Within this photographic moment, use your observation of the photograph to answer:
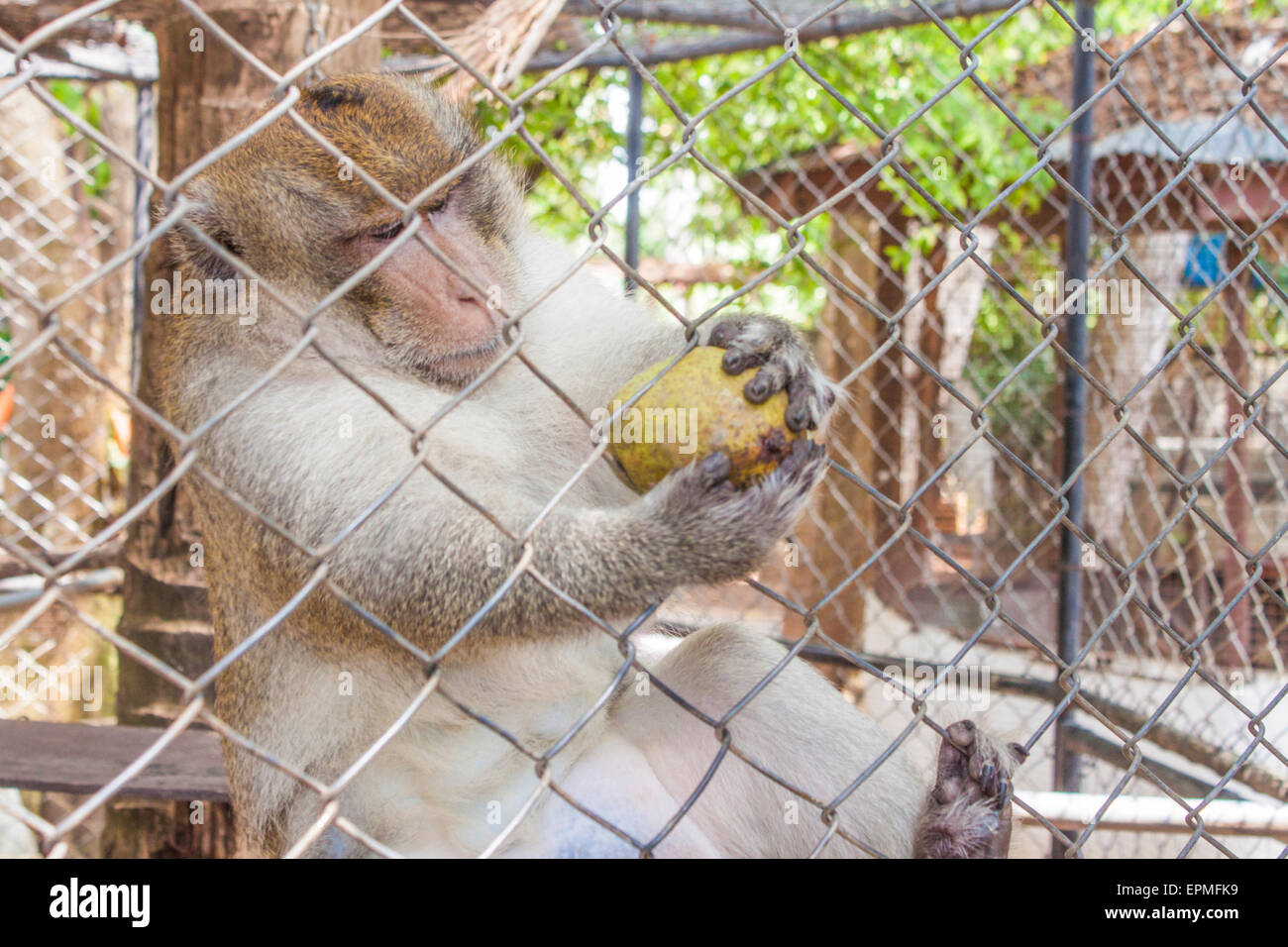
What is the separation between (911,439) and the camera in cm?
1045

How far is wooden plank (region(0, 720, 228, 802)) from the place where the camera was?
2.75 m

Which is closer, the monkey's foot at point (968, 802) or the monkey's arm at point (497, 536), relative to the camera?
the monkey's arm at point (497, 536)

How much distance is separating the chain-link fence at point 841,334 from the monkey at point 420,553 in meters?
0.06

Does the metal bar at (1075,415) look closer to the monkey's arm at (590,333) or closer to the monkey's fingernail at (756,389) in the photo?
the monkey's arm at (590,333)

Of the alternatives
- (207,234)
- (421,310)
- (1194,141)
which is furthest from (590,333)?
(1194,141)

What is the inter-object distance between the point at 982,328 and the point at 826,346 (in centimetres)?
196

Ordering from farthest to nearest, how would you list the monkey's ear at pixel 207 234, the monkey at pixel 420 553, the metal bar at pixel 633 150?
1. the metal bar at pixel 633 150
2. the monkey's ear at pixel 207 234
3. the monkey at pixel 420 553

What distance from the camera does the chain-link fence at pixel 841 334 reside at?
1.62 meters

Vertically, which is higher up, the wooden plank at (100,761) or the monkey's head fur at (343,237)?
the monkey's head fur at (343,237)

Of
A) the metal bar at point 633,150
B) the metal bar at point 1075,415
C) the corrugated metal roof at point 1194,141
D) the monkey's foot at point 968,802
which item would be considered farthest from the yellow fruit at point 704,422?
the corrugated metal roof at point 1194,141

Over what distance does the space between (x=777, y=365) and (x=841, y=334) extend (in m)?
5.51

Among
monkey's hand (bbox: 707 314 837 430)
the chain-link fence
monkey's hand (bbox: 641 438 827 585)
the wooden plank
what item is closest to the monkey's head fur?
the chain-link fence

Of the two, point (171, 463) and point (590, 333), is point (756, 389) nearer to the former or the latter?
point (590, 333)
